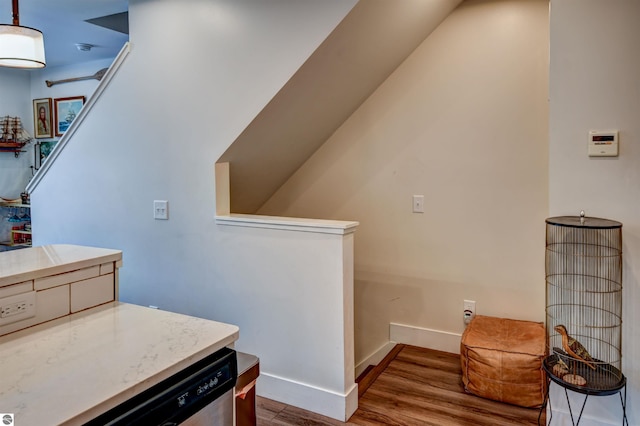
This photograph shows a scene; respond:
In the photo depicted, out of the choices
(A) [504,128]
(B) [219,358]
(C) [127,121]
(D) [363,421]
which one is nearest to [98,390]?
(B) [219,358]

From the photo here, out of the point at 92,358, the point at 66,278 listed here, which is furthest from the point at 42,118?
the point at 92,358

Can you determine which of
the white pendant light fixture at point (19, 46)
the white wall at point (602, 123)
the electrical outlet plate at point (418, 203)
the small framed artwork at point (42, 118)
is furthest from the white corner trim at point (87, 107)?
the white wall at point (602, 123)

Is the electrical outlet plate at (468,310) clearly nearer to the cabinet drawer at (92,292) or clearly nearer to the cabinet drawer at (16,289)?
the cabinet drawer at (92,292)

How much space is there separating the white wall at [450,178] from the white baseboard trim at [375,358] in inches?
1.5

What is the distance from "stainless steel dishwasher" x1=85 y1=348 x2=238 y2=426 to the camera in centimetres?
99

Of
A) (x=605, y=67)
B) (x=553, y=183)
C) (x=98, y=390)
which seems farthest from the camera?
(x=553, y=183)

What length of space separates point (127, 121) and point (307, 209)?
1.45 meters

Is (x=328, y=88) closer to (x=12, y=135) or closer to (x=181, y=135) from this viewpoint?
(x=181, y=135)

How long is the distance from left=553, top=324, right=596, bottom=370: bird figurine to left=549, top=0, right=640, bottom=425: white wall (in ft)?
0.60

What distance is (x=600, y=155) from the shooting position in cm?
199

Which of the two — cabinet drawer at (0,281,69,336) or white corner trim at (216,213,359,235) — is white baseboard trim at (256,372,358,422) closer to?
white corner trim at (216,213,359,235)

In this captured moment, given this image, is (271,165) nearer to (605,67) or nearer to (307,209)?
(307,209)

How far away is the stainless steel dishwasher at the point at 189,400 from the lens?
38.9 inches

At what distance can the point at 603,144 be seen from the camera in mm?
1978
